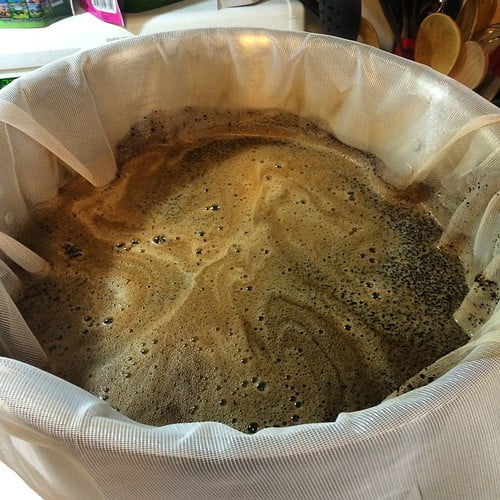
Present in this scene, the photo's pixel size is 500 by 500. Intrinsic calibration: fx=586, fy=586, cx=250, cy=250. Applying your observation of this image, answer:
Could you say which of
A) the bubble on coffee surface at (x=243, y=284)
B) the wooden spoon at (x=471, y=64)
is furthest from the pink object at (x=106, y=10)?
the wooden spoon at (x=471, y=64)

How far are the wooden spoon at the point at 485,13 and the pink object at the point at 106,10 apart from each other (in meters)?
0.50

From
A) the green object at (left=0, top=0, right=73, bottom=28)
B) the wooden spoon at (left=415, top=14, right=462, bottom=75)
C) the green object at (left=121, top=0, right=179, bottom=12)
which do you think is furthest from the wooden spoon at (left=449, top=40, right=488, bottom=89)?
the green object at (left=0, top=0, right=73, bottom=28)

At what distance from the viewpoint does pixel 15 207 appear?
0.67 meters

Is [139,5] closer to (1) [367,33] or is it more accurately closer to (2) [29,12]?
(2) [29,12]

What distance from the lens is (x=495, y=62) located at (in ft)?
2.80

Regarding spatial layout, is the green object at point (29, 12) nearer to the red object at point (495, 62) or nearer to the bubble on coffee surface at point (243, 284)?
the bubble on coffee surface at point (243, 284)

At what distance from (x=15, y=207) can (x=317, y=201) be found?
1.21 ft

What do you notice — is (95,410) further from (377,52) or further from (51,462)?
(377,52)

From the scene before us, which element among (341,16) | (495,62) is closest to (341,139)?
(341,16)

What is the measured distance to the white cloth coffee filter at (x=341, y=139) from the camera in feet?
1.10

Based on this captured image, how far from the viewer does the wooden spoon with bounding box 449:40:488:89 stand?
0.79 metres

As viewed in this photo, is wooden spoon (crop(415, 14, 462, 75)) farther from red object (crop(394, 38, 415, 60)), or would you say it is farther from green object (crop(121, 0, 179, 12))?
green object (crop(121, 0, 179, 12))

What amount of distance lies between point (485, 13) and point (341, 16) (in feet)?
0.71

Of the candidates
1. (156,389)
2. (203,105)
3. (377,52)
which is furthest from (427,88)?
(156,389)
